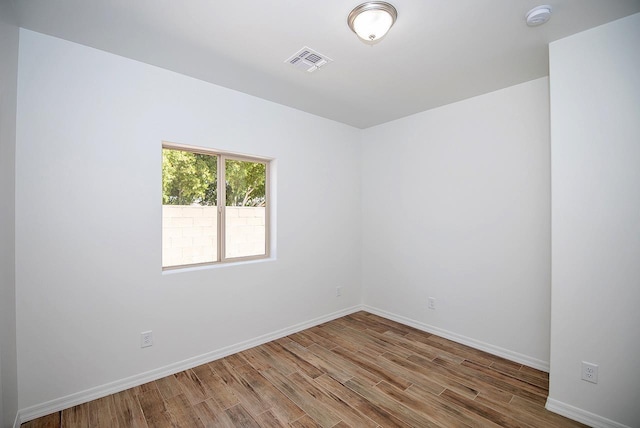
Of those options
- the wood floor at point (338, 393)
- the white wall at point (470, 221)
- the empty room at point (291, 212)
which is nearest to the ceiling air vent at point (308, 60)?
the empty room at point (291, 212)

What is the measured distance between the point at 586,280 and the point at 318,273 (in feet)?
8.30

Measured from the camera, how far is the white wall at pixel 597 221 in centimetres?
177

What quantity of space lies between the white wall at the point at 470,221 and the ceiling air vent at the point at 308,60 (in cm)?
168

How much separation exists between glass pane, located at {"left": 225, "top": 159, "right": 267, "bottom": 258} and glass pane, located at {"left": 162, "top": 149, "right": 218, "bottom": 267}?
0.15 m

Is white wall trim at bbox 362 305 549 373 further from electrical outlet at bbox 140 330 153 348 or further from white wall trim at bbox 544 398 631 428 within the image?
electrical outlet at bbox 140 330 153 348

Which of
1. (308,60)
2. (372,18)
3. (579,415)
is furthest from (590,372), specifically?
(308,60)

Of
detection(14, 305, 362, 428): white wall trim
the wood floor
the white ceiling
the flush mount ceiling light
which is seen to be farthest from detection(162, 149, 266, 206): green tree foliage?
the flush mount ceiling light

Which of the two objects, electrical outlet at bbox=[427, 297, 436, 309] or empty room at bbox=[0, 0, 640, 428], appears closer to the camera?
empty room at bbox=[0, 0, 640, 428]

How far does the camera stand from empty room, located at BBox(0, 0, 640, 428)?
1.80 metres

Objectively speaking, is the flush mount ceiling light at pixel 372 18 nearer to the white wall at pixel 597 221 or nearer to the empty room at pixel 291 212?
the empty room at pixel 291 212

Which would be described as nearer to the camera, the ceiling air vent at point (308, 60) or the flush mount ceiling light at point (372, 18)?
the flush mount ceiling light at point (372, 18)

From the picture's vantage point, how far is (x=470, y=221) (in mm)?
3053

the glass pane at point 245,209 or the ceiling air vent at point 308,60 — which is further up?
the ceiling air vent at point 308,60

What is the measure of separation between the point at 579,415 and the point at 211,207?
337 centimetres
